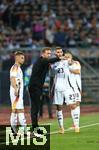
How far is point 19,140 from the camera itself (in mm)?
14930

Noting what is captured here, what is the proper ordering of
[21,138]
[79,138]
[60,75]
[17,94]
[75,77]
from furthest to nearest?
[75,77] < [60,75] < [17,94] < [79,138] < [21,138]

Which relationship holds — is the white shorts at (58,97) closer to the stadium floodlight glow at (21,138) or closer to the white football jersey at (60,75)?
the white football jersey at (60,75)

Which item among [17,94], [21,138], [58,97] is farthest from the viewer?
[58,97]

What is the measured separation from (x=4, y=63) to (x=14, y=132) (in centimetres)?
1315

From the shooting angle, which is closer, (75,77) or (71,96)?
(71,96)

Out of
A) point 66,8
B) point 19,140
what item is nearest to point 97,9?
point 66,8

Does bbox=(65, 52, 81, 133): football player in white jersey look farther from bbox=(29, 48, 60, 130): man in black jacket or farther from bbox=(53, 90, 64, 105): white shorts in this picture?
bbox=(29, 48, 60, 130): man in black jacket

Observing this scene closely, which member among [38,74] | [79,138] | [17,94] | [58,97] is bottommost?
[79,138]

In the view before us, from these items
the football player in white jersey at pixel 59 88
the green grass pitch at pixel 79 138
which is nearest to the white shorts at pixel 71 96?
the football player in white jersey at pixel 59 88

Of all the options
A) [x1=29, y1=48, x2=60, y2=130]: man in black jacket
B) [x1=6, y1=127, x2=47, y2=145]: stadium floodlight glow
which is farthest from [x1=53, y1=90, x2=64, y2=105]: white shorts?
[x1=6, y1=127, x2=47, y2=145]: stadium floodlight glow

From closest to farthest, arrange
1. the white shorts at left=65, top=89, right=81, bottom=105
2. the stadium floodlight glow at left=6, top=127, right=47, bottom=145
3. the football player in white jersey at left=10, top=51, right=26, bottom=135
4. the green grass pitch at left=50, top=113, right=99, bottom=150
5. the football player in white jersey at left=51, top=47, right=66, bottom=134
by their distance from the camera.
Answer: the green grass pitch at left=50, top=113, right=99, bottom=150 < the stadium floodlight glow at left=6, top=127, right=47, bottom=145 < the football player in white jersey at left=10, top=51, right=26, bottom=135 < the football player in white jersey at left=51, top=47, right=66, bottom=134 < the white shorts at left=65, top=89, right=81, bottom=105

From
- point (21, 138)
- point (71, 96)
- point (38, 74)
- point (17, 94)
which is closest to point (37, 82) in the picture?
point (38, 74)

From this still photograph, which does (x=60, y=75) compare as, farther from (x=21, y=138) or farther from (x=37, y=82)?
(x=21, y=138)

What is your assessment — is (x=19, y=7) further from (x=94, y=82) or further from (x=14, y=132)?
(x=14, y=132)
